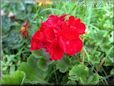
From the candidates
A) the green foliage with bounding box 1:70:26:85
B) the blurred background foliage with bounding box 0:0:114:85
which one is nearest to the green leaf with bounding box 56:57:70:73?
the blurred background foliage with bounding box 0:0:114:85

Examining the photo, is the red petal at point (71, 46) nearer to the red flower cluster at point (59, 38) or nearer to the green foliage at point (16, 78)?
the red flower cluster at point (59, 38)

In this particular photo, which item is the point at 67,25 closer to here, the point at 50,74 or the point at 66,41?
the point at 66,41

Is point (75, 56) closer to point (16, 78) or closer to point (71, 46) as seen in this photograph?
point (71, 46)

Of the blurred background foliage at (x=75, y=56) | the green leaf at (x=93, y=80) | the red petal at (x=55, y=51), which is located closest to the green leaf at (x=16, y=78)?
the blurred background foliage at (x=75, y=56)

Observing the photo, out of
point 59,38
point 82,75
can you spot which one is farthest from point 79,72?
point 59,38

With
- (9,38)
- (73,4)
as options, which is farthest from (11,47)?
(73,4)

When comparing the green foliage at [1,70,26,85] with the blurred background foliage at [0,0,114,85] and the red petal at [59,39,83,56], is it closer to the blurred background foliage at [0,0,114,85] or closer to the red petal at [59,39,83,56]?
the blurred background foliage at [0,0,114,85]

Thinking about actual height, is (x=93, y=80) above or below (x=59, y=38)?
below
